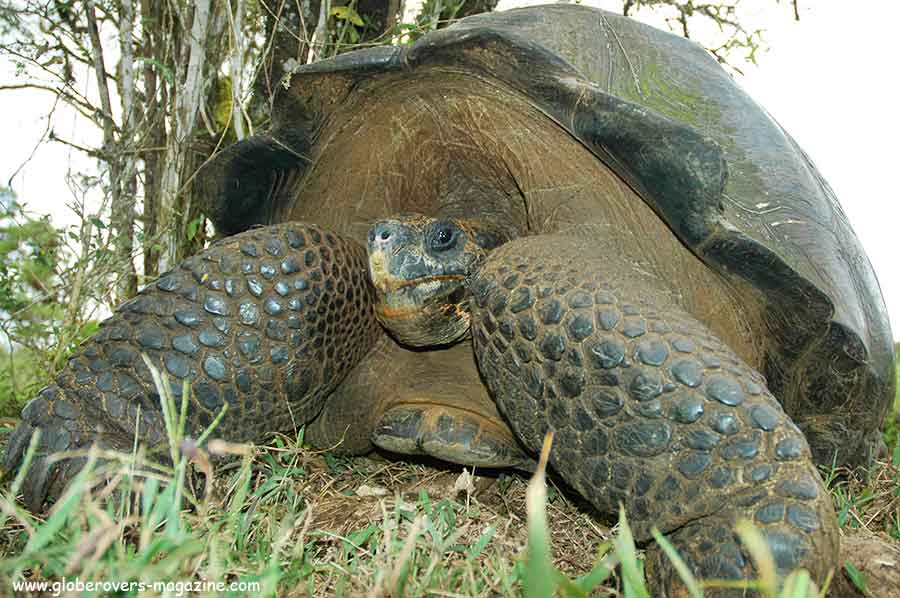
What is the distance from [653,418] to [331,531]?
831 mm

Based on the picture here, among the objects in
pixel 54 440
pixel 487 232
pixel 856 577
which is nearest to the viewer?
pixel 856 577

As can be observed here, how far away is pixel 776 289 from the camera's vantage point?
2.12 meters

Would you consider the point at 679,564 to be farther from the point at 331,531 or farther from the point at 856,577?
the point at 331,531

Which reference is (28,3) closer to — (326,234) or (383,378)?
(326,234)

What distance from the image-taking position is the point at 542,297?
1903mm

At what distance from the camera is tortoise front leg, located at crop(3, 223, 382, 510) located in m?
2.13

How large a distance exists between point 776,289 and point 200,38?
3035 millimetres

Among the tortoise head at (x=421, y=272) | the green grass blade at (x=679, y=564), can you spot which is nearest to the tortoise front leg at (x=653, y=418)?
the tortoise head at (x=421, y=272)

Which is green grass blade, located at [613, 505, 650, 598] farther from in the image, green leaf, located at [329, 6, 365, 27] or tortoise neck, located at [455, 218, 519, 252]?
green leaf, located at [329, 6, 365, 27]

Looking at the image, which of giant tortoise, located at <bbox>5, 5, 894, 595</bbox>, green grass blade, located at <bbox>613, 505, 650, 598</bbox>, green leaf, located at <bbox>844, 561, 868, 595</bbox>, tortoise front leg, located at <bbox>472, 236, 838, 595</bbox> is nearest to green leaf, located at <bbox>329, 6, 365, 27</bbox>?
giant tortoise, located at <bbox>5, 5, 894, 595</bbox>

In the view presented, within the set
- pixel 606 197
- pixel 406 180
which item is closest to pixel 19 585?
pixel 606 197

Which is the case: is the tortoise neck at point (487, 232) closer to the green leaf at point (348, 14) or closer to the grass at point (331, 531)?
the grass at point (331, 531)

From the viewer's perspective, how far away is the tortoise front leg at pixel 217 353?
213cm

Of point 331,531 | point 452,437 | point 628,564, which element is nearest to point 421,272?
point 452,437
